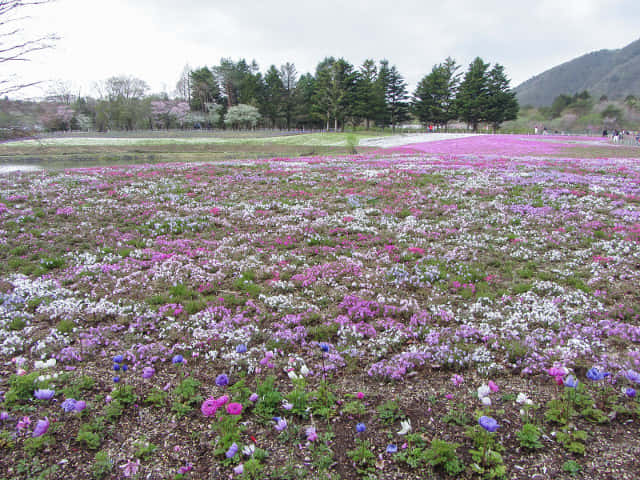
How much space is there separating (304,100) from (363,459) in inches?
4430

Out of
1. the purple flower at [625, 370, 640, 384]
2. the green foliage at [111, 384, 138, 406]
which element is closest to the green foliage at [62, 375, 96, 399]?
the green foliage at [111, 384, 138, 406]

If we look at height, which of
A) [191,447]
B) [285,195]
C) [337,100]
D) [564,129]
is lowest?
[191,447]

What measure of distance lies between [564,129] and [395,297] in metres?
122

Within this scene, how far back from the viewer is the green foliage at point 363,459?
3.55 meters

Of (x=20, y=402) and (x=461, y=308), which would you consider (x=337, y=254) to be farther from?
(x=20, y=402)

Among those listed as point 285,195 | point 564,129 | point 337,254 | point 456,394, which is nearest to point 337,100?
point 564,129

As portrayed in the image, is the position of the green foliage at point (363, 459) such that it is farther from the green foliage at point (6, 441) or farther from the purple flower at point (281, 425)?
the green foliage at point (6, 441)

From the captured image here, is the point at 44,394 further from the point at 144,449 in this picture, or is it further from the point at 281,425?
the point at 281,425

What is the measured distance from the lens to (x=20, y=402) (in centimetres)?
448

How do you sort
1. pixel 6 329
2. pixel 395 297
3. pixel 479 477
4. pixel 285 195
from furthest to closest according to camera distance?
pixel 285 195
pixel 395 297
pixel 6 329
pixel 479 477

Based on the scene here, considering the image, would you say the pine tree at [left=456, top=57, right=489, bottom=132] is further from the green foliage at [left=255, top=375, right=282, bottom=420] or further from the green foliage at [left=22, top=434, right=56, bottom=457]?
the green foliage at [left=22, top=434, right=56, bottom=457]

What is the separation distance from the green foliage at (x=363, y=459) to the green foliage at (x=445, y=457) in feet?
1.89

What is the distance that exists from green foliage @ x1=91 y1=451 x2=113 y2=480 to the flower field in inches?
0.7

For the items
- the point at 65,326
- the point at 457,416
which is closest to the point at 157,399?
the point at 65,326
